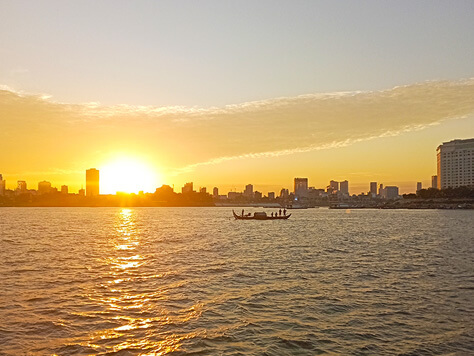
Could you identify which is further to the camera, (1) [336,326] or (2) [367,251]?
(2) [367,251]

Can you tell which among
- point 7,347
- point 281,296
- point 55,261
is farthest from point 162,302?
point 55,261

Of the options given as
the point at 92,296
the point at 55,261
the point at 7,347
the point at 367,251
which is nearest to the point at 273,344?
the point at 7,347

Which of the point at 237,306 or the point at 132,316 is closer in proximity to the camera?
the point at 132,316

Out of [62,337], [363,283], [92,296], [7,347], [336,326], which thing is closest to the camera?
[7,347]

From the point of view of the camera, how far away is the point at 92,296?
1219 inches

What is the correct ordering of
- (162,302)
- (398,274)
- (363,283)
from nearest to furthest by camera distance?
(162,302) → (363,283) → (398,274)

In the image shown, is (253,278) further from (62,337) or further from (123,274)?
(62,337)

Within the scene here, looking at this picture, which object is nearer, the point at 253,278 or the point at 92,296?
the point at 92,296

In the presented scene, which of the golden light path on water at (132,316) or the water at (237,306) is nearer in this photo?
the golden light path on water at (132,316)

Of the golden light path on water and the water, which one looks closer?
the golden light path on water

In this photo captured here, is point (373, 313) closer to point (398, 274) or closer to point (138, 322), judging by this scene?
point (138, 322)

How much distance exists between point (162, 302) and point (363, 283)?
16996 millimetres

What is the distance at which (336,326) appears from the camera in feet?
76.8

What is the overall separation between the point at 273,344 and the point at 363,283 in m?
18.0
